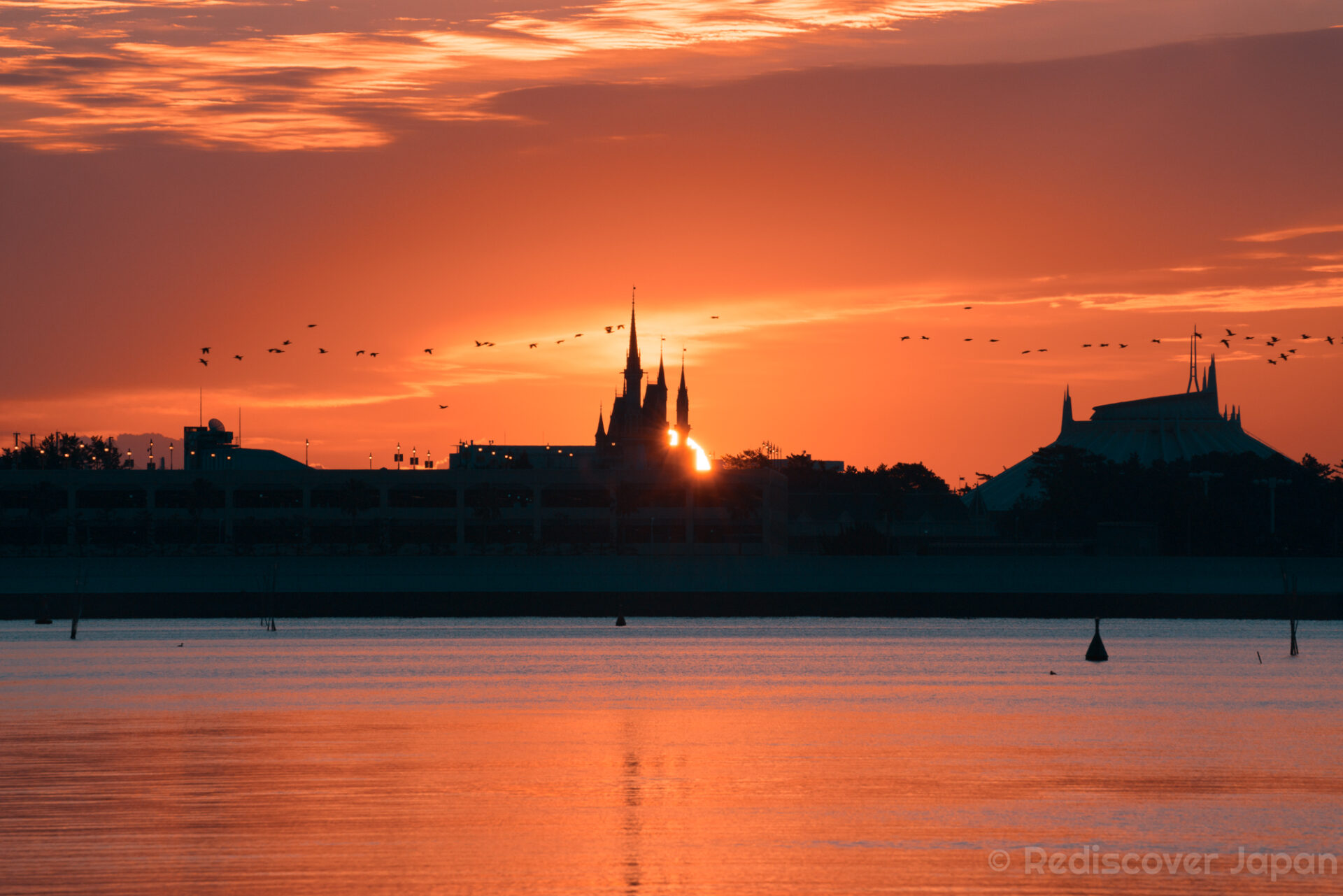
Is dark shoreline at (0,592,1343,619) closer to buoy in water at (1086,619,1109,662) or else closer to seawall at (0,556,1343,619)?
seawall at (0,556,1343,619)

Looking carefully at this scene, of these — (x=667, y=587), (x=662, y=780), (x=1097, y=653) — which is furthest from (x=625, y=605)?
(x=662, y=780)

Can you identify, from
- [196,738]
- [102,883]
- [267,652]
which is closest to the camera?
[102,883]

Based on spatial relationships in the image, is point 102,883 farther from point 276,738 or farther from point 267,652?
point 267,652

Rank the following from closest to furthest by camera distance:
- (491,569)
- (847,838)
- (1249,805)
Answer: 1. (847,838)
2. (1249,805)
3. (491,569)

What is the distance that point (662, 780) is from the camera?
124ft

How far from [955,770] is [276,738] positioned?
18.2 m

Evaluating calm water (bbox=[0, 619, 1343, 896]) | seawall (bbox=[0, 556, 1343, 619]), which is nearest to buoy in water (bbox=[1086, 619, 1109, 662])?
calm water (bbox=[0, 619, 1343, 896])

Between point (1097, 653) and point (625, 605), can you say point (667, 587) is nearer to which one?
point (625, 605)

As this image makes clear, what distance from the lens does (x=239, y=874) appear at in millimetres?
25641

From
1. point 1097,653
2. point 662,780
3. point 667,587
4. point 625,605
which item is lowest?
point 662,780

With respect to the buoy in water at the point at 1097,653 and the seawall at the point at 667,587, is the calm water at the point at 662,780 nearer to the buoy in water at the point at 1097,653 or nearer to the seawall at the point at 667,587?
the buoy in water at the point at 1097,653

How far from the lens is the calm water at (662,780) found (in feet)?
86.2

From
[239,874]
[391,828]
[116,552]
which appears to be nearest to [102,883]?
[239,874]

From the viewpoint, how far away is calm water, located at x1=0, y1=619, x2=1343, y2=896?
26.3 meters
